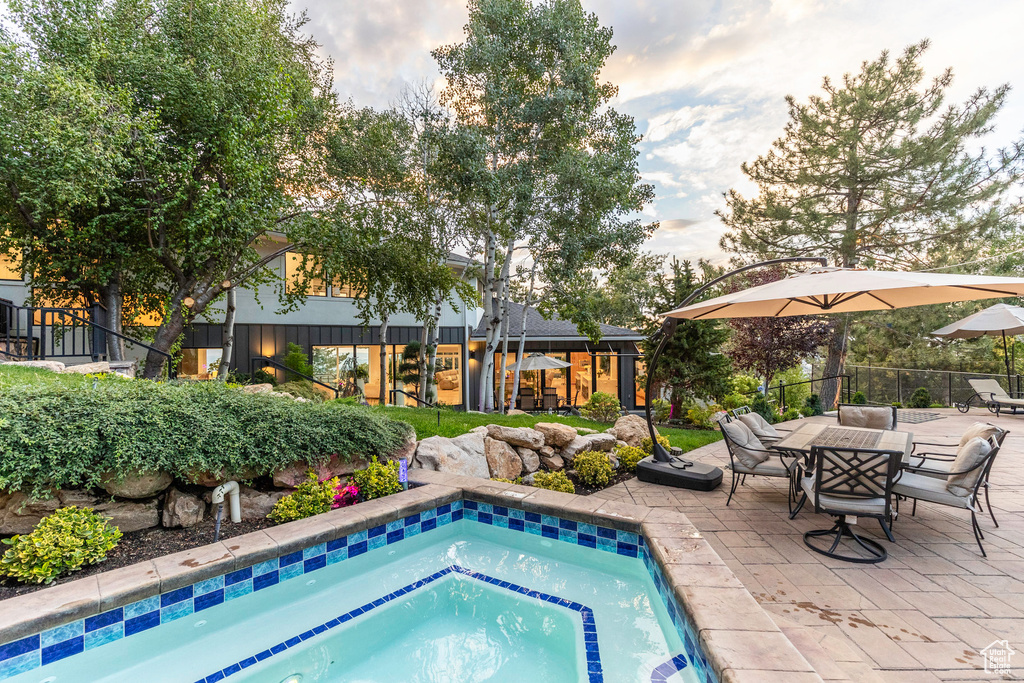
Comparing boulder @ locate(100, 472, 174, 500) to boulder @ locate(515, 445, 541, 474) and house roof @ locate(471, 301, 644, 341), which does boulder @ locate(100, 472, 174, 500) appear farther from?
house roof @ locate(471, 301, 644, 341)

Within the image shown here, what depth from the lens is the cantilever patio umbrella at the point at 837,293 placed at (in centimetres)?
398

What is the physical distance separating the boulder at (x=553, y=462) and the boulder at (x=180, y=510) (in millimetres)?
3908

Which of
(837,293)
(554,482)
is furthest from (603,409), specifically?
(837,293)

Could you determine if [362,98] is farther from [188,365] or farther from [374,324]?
[188,365]

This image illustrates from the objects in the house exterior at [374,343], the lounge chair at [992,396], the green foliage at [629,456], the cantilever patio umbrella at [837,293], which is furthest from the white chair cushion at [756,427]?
the lounge chair at [992,396]

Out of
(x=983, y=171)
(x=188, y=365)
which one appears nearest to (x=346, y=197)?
(x=188, y=365)

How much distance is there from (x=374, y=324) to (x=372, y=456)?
10638 mm

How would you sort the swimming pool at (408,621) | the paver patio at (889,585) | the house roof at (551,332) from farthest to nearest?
the house roof at (551,332) < the swimming pool at (408,621) < the paver patio at (889,585)

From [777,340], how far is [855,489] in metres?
10.7

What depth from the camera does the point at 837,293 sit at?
4.38 meters

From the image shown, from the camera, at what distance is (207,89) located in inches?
292

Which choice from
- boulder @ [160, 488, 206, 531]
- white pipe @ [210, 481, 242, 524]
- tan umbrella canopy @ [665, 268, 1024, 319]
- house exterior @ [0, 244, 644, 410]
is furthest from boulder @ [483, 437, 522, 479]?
house exterior @ [0, 244, 644, 410]

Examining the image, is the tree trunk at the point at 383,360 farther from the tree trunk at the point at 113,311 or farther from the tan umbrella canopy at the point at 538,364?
the tree trunk at the point at 113,311

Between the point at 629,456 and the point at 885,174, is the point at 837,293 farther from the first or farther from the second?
the point at 885,174
